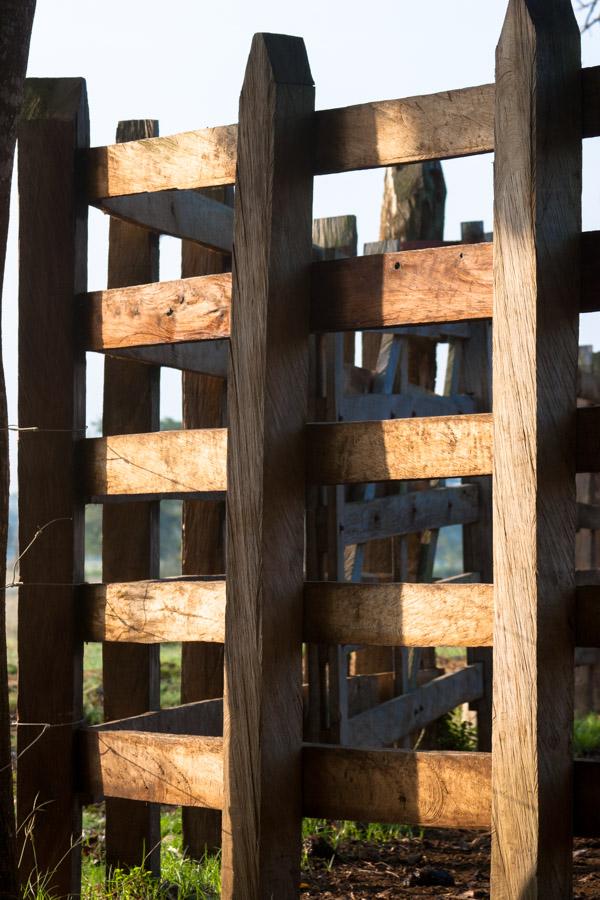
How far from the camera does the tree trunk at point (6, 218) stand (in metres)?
3.15

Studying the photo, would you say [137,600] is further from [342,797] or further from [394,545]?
[394,545]

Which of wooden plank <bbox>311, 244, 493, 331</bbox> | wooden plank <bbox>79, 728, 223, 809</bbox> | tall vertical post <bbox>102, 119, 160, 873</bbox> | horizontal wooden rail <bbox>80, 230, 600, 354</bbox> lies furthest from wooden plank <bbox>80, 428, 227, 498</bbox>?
wooden plank <bbox>79, 728, 223, 809</bbox>

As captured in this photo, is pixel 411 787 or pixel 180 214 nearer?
pixel 411 787

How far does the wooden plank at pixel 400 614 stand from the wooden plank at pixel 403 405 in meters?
2.04

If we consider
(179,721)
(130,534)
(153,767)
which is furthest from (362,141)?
(179,721)

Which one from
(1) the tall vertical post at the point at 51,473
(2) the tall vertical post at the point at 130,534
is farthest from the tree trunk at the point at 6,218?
(2) the tall vertical post at the point at 130,534

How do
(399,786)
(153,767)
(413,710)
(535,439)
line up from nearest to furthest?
1. (535,439)
2. (399,786)
3. (153,767)
4. (413,710)

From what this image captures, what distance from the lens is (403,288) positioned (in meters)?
3.40

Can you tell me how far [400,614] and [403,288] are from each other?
3.25ft

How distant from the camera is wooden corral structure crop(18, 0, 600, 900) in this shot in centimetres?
308

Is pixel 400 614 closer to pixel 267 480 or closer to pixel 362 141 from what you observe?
pixel 267 480

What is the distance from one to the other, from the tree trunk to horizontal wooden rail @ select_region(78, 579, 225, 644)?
0.69 m

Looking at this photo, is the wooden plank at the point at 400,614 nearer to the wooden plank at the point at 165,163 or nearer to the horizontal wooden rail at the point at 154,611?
the horizontal wooden rail at the point at 154,611

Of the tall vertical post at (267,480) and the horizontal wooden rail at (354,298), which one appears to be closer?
the horizontal wooden rail at (354,298)
